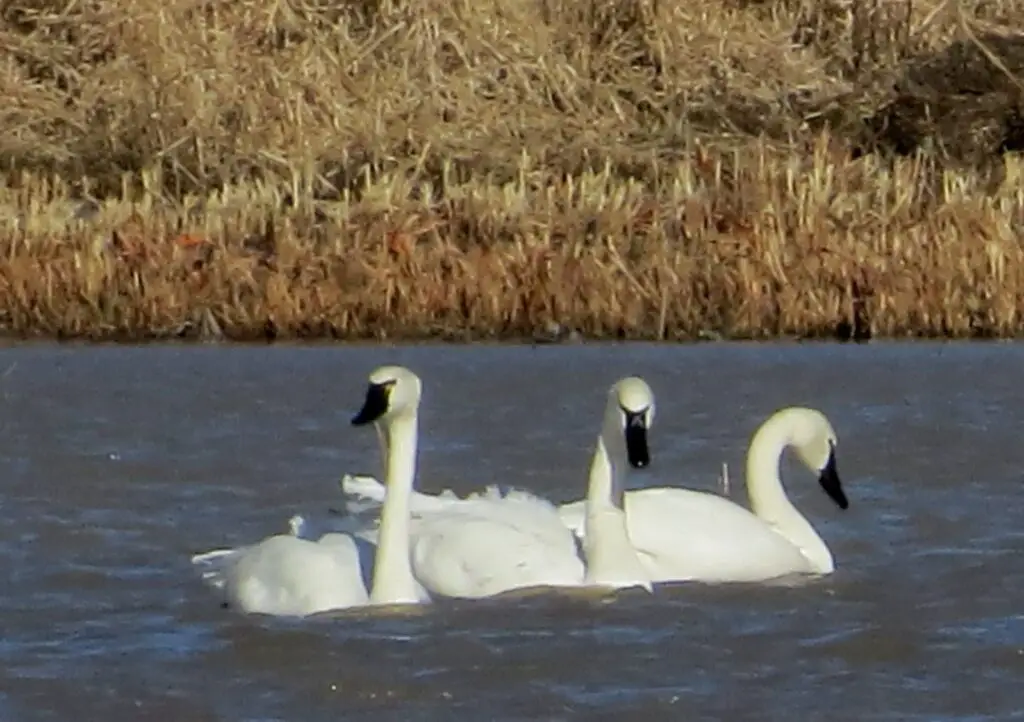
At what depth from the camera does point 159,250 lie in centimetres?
1554

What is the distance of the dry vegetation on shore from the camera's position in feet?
49.9

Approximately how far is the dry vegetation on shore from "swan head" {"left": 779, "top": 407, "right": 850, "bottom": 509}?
6025 mm

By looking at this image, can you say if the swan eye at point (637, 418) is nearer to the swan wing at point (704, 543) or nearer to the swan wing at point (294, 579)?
the swan wing at point (704, 543)

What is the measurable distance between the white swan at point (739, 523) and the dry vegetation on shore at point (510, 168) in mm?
6060

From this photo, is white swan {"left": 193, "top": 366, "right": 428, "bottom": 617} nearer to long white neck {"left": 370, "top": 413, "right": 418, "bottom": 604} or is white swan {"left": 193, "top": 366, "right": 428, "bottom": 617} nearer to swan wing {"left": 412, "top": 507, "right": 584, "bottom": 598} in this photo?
long white neck {"left": 370, "top": 413, "right": 418, "bottom": 604}

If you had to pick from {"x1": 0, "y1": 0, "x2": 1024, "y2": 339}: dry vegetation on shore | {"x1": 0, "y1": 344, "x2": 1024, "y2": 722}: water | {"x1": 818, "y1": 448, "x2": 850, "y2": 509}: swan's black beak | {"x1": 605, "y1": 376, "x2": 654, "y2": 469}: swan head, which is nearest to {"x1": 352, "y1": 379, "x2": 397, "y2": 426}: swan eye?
{"x1": 0, "y1": 344, "x2": 1024, "y2": 722}: water

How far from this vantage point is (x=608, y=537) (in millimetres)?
7738

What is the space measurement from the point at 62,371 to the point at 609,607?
23.7ft

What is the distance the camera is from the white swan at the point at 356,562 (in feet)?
24.4

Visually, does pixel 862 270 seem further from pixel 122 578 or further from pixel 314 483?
pixel 122 578

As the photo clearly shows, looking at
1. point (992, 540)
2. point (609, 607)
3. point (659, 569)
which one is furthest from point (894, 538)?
point (609, 607)

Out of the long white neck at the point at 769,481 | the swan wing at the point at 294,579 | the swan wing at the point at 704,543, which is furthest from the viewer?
the long white neck at the point at 769,481

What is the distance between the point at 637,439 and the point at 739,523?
0.72 meters

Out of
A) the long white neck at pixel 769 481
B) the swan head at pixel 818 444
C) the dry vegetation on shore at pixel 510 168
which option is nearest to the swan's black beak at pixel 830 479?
the swan head at pixel 818 444
